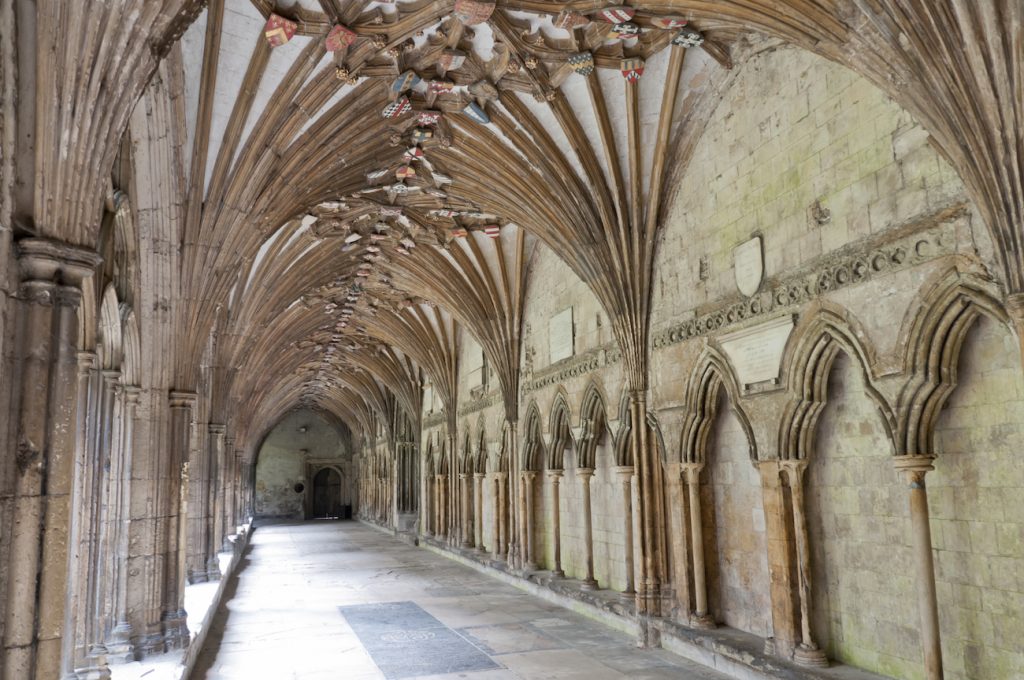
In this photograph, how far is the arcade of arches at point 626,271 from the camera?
12.0ft

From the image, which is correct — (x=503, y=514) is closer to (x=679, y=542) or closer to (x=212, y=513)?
(x=212, y=513)

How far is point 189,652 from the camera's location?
7680mm

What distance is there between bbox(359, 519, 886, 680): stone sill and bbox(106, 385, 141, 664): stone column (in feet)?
18.3

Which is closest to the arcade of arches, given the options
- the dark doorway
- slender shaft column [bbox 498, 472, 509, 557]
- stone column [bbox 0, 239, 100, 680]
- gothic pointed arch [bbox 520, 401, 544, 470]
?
stone column [bbox 0, 239, 100, 680]

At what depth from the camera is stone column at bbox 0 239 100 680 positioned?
3.35 meters

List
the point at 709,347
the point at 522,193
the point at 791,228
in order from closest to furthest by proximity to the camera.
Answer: the point at 791,228
the point at 709,347
the point at 522,193

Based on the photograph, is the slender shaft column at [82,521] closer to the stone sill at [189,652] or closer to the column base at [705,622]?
the stone sill at [189,652]

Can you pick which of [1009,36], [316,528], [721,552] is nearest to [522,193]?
→ [721,552]

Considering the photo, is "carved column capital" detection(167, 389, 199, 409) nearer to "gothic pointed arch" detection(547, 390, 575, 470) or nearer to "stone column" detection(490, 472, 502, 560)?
"gothic pointed arch" detection(547, 390, 575, 470)

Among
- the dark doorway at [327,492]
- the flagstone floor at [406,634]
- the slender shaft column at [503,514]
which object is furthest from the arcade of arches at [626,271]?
the dark doorway at [327,492]

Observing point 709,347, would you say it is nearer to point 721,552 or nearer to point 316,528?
point 721,552

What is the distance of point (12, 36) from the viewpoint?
133 inches

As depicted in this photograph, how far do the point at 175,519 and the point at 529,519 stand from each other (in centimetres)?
763

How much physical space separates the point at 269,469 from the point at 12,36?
4374 centimetres
